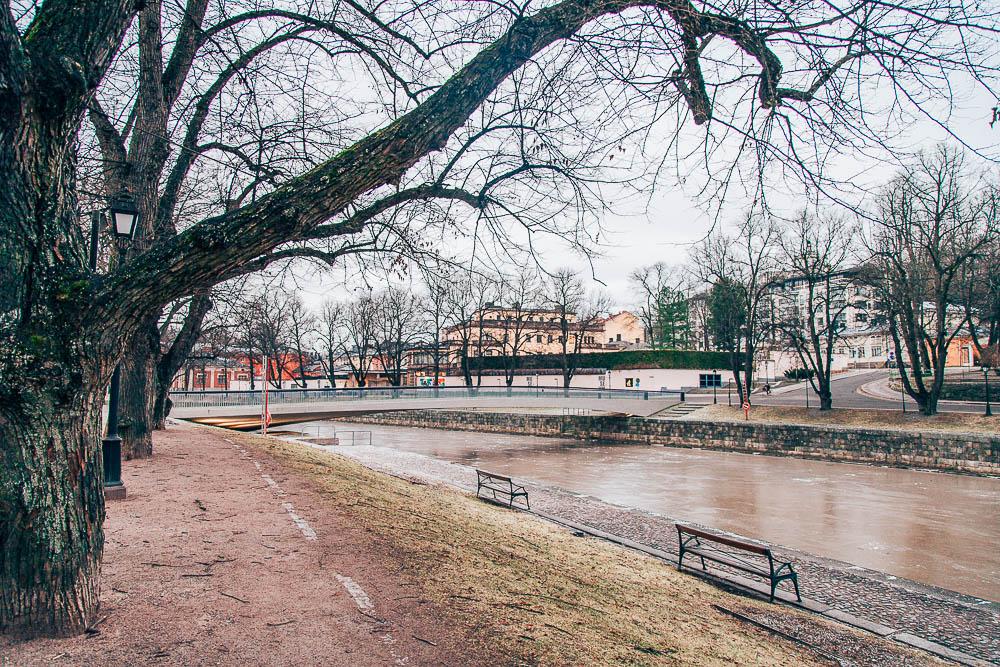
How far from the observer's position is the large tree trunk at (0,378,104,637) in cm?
349

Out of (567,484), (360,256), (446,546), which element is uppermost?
(360,256)

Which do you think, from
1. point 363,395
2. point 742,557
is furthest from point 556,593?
point 363,395

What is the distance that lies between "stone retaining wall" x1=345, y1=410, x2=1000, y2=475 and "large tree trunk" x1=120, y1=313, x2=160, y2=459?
1096 inches

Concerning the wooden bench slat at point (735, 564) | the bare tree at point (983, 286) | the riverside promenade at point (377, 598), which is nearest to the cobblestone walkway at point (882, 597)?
the wooden bench slat at point (735, 564)

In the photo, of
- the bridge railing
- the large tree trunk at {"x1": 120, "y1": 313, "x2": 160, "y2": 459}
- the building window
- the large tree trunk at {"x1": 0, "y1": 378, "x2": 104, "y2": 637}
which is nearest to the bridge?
the bridge railing

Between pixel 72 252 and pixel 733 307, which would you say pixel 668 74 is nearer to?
pixel 72 252

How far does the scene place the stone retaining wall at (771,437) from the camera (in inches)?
976

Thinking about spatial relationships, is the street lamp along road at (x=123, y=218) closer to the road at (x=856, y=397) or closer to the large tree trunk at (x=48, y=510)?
the large tree trunk at (x=48, y=510)

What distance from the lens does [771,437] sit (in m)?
31.8

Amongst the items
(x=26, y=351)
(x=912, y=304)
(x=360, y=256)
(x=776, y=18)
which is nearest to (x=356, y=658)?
(x=26, y=351)

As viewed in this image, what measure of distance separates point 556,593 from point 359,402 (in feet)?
87.3

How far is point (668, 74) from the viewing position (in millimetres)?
4785

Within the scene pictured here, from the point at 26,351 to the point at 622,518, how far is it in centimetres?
1309

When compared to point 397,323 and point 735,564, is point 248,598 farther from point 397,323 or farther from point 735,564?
point 397,323
